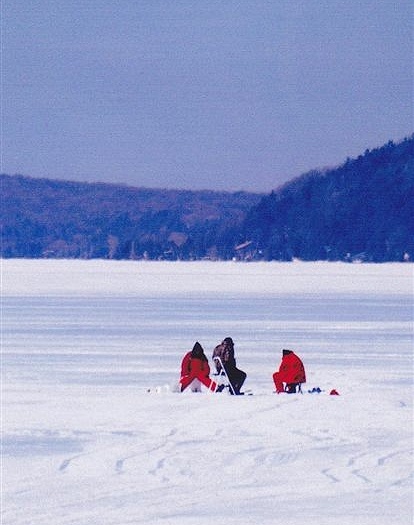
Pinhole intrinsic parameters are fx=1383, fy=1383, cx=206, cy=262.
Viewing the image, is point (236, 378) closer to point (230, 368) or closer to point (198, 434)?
point (230, 368)

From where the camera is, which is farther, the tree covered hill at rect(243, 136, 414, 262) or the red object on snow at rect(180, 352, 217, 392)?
the tree covered hill at rect(243, 136, 414, 262)

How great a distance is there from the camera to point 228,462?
7043 millimetres

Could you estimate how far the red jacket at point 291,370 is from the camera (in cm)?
1041

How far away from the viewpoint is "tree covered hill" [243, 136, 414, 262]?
430 feet

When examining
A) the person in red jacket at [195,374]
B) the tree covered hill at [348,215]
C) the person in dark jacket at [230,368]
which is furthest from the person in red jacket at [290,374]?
the tree covered hill at [348,215]

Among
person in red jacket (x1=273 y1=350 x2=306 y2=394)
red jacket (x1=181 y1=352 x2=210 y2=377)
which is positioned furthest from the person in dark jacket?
person in red jacket (x1=273 y1=350 x2=306 y2=394)

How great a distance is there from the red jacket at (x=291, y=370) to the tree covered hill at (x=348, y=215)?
375 feet

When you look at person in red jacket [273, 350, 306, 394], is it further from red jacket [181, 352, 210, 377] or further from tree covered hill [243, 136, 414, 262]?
tree covered hill [243, 136, 414, 262]

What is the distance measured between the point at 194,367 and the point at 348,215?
131268 mm

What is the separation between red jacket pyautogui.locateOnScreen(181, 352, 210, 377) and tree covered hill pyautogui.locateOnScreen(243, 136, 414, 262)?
114 meters

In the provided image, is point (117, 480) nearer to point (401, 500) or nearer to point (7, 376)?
point (401, 500)

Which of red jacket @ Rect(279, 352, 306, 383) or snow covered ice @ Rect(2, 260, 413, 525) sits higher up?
red jacket @ Rect(279, 352, 306, 383)

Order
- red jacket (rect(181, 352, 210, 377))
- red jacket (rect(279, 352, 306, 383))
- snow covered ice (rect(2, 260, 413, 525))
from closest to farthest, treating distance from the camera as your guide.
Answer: snow covered ice (rect(2, 260, 413, 525)) < red jacket (rect(279, 352, 306, 383)) < red jacket (rect(181, 352, 210, 377))

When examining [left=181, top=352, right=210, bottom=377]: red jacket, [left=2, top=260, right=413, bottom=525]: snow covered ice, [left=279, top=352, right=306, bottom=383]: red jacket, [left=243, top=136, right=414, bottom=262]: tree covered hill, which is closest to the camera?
[left=2, top=260, right=413, bottom=525]: snow covered ice
